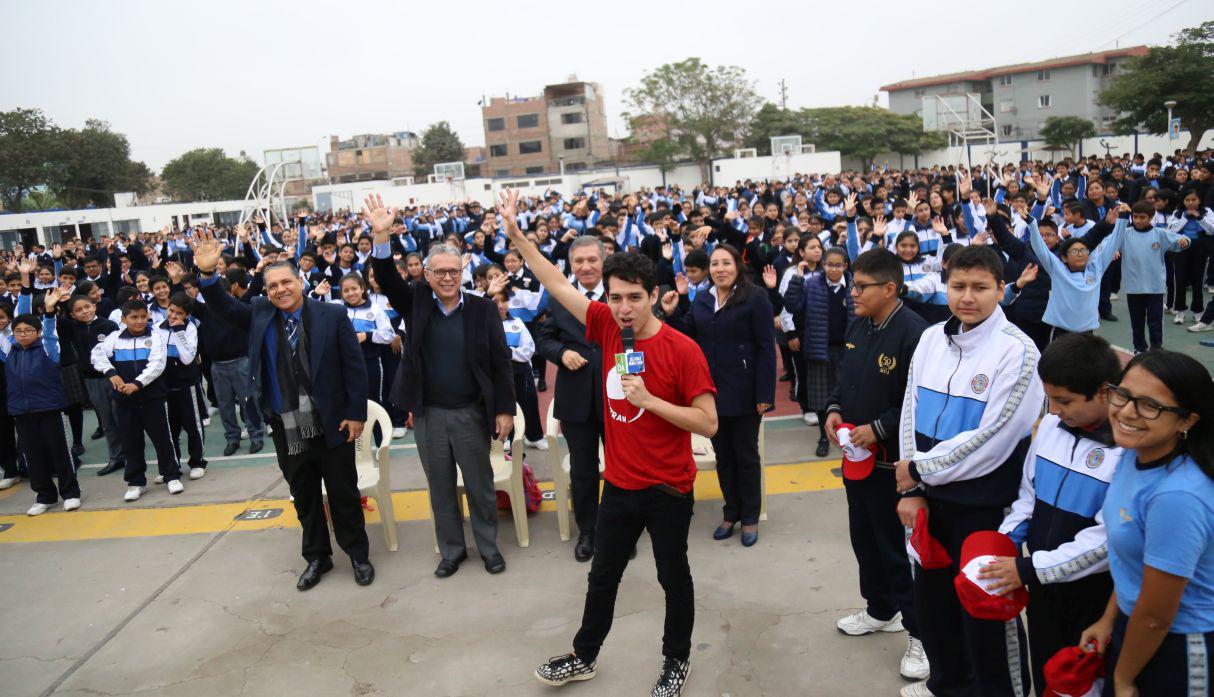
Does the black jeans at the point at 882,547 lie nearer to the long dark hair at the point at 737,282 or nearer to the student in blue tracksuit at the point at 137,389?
the long dark hair at the point at 737,282

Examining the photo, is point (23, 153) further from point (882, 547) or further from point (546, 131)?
point (882, 547)

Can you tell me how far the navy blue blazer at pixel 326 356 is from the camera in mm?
4500

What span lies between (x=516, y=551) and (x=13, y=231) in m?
37.0

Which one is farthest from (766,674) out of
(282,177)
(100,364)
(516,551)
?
(282,177)

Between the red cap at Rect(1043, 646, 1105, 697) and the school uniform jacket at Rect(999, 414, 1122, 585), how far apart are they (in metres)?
0.21

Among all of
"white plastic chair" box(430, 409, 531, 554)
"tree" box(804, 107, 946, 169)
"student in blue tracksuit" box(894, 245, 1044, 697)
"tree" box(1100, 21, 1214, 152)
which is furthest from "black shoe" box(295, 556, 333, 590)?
"tree" box(804, 107, 946, 169)

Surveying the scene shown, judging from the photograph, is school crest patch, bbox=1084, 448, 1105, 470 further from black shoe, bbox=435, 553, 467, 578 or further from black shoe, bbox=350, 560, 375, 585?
black shoe, bbox=350, 560, 375, 585

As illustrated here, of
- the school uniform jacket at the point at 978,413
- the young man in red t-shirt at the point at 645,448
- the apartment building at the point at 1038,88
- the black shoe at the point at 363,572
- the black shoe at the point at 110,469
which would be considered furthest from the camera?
the apartment building at the point at 1038,88

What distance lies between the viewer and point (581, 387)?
462 centimetres

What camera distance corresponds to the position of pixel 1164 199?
9469 millimetres

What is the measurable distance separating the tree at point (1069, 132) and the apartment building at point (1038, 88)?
1237 centimetres

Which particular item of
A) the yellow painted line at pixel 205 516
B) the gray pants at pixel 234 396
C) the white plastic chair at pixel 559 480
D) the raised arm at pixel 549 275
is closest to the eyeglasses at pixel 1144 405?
the raised arm at pixel 549 275

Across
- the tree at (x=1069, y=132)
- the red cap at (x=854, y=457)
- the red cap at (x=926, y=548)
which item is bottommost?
the red cap at (x=926, y=548)

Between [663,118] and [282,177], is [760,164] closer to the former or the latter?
[663,118]
